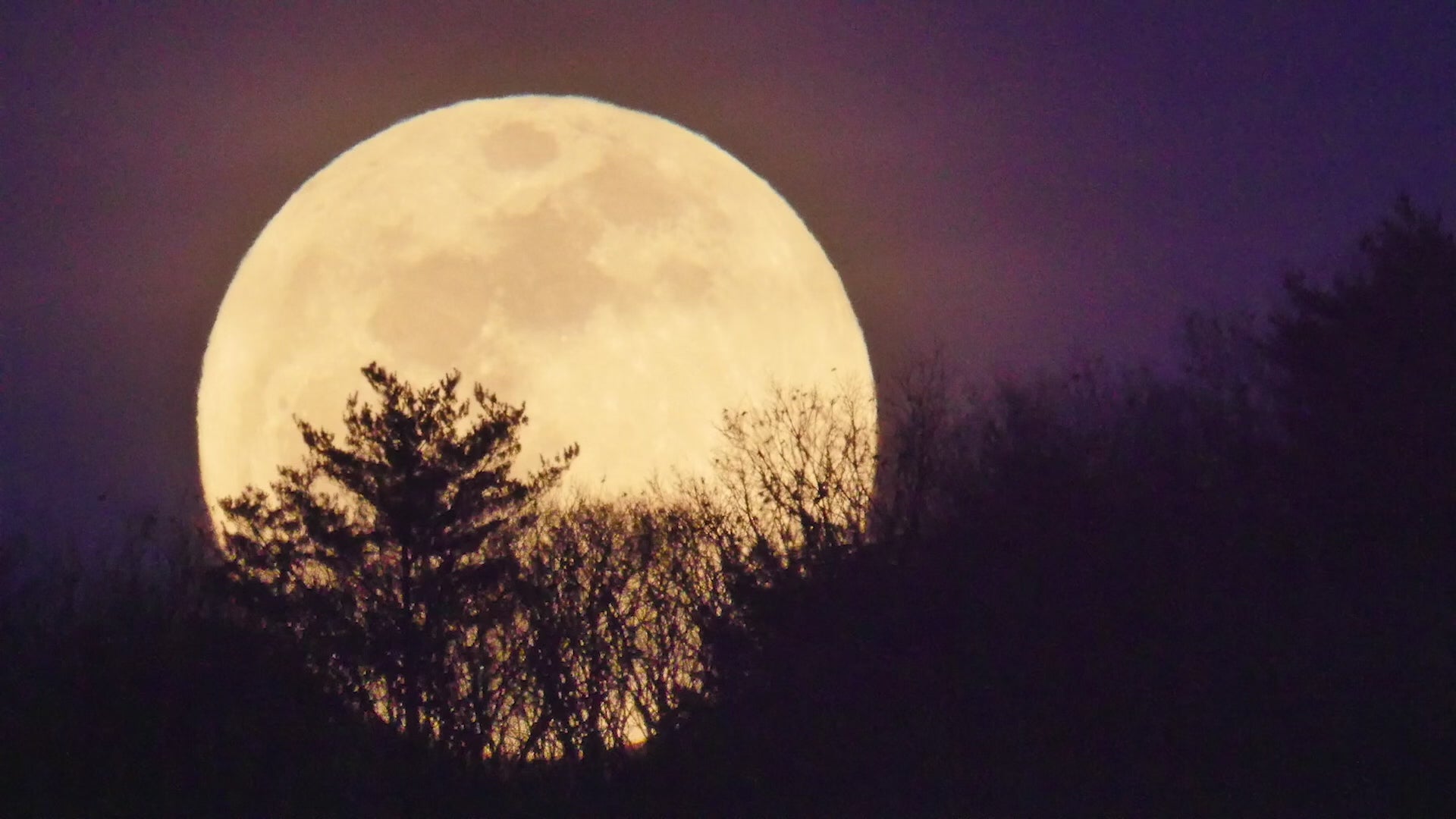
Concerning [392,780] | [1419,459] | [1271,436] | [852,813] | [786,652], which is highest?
[1271,436]

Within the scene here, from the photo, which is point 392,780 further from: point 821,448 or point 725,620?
point 821,448

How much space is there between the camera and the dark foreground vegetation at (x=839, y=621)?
19.7 meters

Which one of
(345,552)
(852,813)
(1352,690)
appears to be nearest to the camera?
(1352,690)

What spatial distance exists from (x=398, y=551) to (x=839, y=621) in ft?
33.2

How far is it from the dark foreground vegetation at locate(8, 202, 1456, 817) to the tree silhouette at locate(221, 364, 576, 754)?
2.9 inches

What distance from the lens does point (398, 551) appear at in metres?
28.3

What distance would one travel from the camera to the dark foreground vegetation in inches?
774

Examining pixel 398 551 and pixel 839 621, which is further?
pixel 398 551

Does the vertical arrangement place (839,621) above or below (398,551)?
below

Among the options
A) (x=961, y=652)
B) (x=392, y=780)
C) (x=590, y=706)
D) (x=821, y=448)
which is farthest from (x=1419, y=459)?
(x=392, y=780)

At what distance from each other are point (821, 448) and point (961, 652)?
6411 millimetres

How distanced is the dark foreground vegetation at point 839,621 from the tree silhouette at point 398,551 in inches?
2.9

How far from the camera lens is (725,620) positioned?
92.6 ft

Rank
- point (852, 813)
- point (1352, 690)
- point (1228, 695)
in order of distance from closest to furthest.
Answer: point (1352, 690)
point (1228, 695)
point (852, 813)
